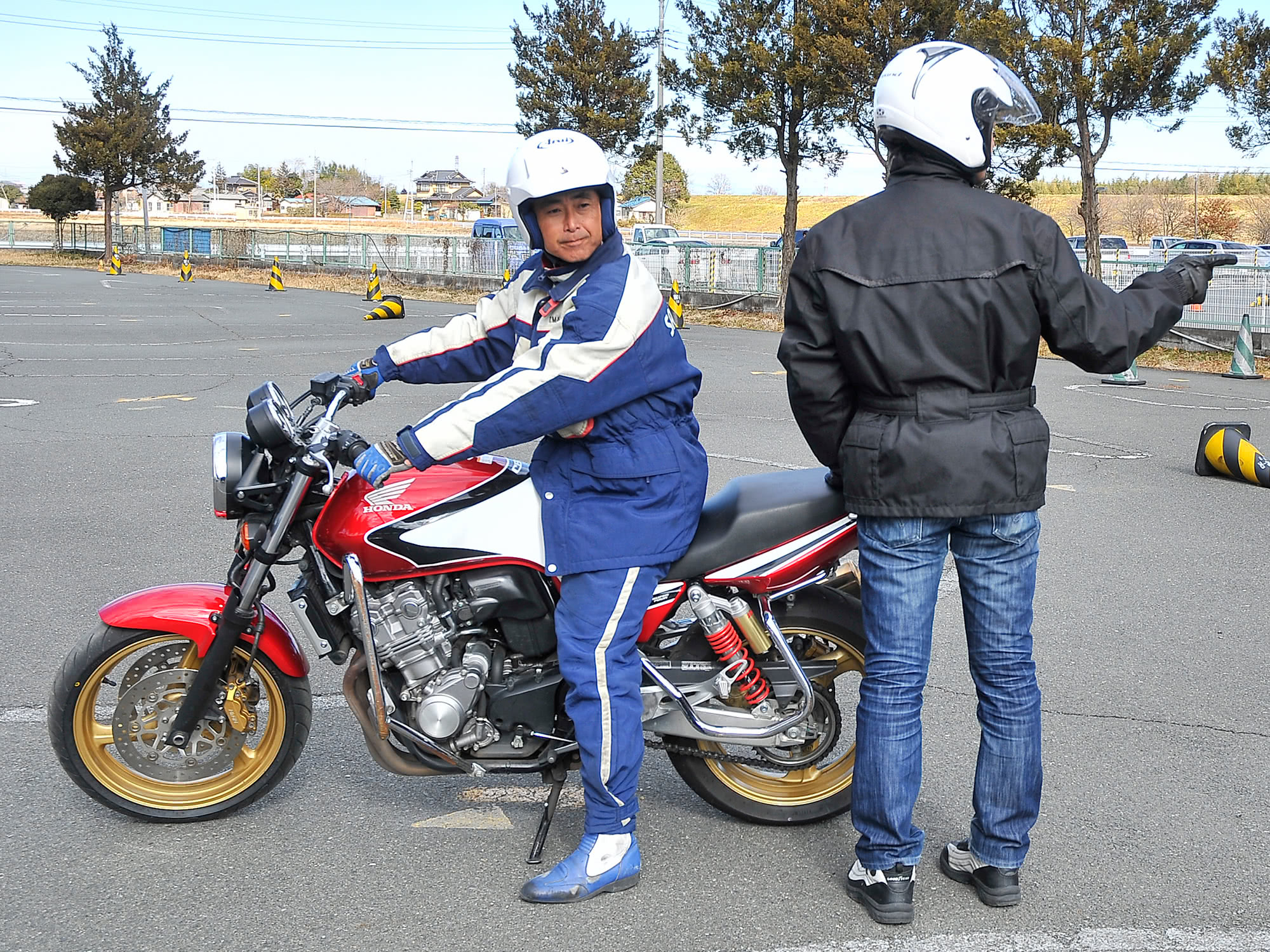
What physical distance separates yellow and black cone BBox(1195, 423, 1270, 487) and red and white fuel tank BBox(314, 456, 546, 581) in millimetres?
7074

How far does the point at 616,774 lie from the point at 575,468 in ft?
2.65

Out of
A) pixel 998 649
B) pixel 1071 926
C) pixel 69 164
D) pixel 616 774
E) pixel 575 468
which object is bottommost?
pixel 1071 926

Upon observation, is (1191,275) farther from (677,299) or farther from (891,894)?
(677,299)

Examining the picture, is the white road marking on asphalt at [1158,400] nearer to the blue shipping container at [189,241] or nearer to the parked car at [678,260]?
the parked car at [678,260]

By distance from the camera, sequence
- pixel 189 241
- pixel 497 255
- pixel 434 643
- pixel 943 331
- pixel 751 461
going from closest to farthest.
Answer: pixel 943 331
pixel 434 643
pixel 751 461
pixel 497 255
pixel 189 241

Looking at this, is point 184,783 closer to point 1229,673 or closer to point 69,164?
point 1229,673

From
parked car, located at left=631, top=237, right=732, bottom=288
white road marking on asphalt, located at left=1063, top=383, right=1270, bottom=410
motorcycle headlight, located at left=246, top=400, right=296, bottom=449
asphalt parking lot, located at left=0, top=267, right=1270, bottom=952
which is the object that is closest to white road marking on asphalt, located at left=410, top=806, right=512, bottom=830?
asphalt parking lot, located at left=0, top=267, right=1270, bottom=952

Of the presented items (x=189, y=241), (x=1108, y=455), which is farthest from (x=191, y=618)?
(x=189, y=241)

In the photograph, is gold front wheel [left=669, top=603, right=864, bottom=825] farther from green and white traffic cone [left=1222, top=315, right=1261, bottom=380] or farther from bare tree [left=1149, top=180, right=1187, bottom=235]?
bare tree [left=1149, top=180, right=1187, bottom=235]

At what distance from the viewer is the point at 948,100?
2.83 m

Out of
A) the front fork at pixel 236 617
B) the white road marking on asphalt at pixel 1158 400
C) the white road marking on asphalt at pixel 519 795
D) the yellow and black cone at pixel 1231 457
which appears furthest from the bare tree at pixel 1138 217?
the front fork at pixel 236 617

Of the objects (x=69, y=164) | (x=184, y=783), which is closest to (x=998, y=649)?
(x=184, y=783)

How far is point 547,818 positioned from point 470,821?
0.35 m

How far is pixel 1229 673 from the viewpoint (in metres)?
4.88
